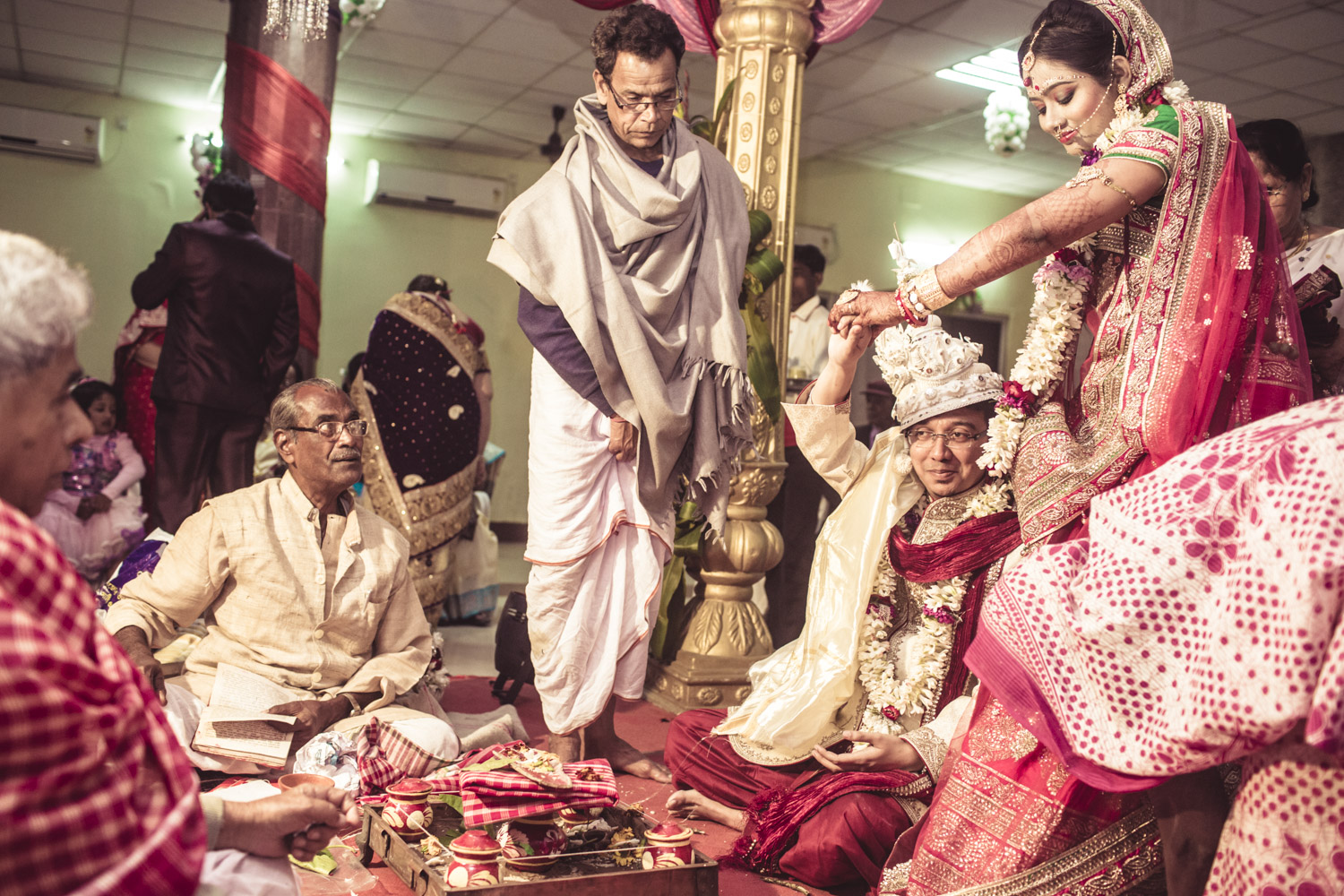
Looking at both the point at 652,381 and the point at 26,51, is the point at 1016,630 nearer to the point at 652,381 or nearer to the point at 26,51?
the point at 652,381

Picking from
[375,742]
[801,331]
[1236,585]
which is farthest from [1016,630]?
[801,331]

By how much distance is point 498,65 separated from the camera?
8492 mm

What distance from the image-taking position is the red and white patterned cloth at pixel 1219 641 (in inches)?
49.6

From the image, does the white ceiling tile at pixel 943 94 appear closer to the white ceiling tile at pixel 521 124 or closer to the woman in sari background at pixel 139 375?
the white ceiling tile at pixel 521 124

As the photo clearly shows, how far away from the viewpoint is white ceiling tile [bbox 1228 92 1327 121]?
8109 millimetres

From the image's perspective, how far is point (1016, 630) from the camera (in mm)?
1643

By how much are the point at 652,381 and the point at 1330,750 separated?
79.3 inches

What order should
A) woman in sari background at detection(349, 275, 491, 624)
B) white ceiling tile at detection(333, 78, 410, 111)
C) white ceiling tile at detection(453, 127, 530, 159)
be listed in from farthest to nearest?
white ceiling tile at detection(453, 127, 530, 159), white ceiling tile at detection(333, 78, 410, 111), woman in sari background at detection(349, 275, 491, 624)

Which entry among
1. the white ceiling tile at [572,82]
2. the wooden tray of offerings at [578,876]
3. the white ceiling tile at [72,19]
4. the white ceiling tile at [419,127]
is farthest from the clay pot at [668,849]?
the white ceiling tile at [419,127]

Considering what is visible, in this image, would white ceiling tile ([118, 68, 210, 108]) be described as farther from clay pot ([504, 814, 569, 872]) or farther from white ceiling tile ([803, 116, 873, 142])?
clay pot ([504, 814, 569, 872])

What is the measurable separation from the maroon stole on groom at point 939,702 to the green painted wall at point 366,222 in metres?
8.76

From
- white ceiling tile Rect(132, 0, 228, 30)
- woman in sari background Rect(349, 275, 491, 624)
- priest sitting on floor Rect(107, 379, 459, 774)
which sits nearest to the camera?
priest sitting on floor Rect(107, 379, 459, 774)

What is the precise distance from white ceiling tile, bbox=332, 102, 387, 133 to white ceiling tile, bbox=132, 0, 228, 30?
171 centimetres

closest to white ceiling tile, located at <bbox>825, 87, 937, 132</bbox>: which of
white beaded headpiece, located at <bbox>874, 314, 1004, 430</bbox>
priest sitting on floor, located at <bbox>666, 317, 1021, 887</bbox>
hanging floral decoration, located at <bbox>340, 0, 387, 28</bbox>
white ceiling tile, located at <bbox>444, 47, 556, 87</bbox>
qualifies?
white ceiling tile, located at <bbox>444, 47, 556, 87</bbox>
